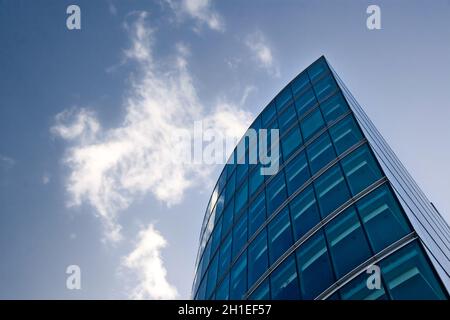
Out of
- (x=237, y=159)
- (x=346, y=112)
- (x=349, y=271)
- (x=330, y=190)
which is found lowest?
(x=349, y=271)

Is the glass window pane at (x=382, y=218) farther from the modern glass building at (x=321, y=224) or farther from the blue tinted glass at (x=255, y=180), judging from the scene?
the blue tinted glass at (x=255, y=180)

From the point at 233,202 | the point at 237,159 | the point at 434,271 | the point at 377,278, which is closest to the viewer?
the point at 434,271

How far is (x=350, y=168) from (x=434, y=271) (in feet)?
19.1

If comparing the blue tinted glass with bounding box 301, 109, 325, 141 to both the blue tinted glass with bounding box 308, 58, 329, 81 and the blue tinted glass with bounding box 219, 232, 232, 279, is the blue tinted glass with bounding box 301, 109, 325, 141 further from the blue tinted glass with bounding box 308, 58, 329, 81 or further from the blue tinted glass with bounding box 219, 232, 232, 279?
the blue tinted glass with bounding box 219, 232, 232, 279

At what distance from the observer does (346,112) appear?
1838cm

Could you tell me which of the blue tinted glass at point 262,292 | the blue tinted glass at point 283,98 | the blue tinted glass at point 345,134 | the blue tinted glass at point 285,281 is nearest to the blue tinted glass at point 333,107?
the blue tinted glass at point 345,134

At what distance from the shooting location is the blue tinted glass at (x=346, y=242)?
460 inches

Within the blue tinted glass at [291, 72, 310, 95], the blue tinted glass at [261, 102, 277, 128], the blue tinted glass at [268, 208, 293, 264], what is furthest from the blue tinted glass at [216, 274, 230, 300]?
the blue tinted glass at [291, 72, 310, 95]

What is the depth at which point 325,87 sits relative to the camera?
22469 millimetres

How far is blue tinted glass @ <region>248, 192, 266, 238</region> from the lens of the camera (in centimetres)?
1825

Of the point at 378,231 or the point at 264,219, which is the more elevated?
the point at 264,219

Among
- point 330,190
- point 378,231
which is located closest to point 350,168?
point 330,190
